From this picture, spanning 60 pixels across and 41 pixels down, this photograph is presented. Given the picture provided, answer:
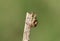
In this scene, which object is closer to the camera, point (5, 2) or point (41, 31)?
point (41, 31)

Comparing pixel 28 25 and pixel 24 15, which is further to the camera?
pixel 24 15

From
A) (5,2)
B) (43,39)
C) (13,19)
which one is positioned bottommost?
(43,39)

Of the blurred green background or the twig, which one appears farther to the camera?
the blurred green background

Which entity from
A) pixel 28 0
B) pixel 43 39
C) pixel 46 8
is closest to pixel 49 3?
pixel 46 8

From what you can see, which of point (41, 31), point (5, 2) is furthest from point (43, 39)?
point (5, 2)

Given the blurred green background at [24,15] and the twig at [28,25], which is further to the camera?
the blurred green background at [24,15]

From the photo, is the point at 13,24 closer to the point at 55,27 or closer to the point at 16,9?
the point at 16,9

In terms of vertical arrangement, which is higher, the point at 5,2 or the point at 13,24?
the point at 5,2
